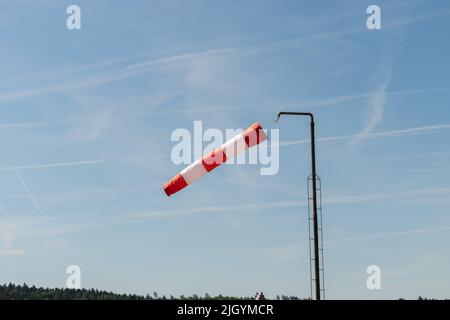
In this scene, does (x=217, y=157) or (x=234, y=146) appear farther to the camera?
(x=217, y=157)

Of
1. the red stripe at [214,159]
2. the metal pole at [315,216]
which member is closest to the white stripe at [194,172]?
the red stripe at [214,159]

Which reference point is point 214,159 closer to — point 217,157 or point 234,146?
point 217,157

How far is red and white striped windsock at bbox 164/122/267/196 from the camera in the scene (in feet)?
86.9

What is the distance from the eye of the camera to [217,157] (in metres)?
27.8

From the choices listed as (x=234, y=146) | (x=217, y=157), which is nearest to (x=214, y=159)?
(x=217, y=157)

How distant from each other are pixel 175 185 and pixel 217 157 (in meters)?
2.69

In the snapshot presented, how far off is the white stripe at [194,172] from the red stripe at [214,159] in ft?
0.67

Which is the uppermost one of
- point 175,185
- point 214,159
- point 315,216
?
point 214,159

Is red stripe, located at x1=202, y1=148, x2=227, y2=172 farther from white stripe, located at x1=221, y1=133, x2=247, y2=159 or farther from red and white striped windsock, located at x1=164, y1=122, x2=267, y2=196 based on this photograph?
white stripe, located at x1=221, y1=133, x2=247, y2=159

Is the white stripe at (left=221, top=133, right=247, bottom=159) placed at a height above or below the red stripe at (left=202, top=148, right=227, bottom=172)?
above

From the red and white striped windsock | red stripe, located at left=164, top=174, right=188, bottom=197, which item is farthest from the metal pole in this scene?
red stripe, located at left=164, top=174, right=188, bottom=197

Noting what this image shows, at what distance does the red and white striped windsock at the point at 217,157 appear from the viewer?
26500mm
